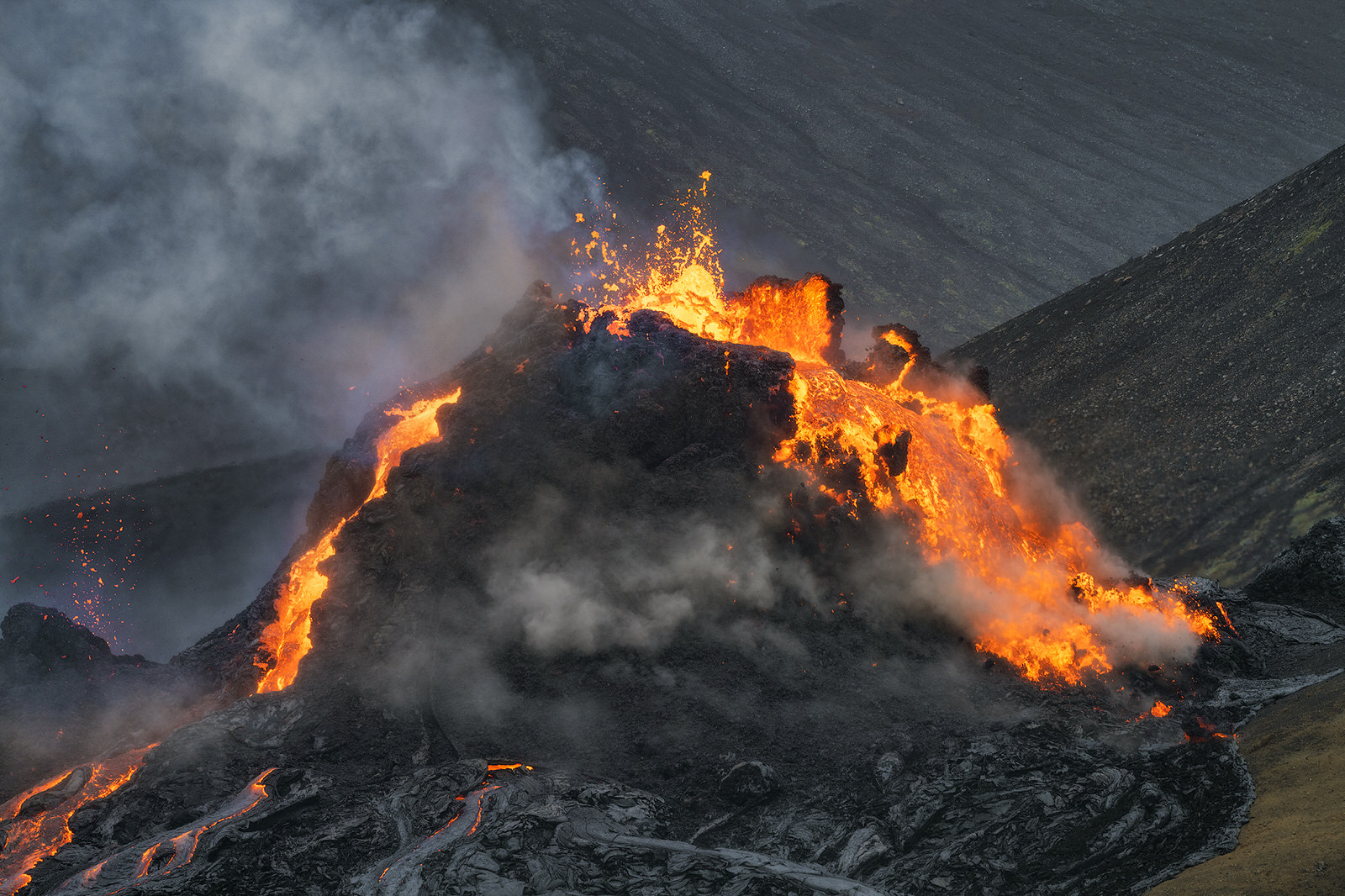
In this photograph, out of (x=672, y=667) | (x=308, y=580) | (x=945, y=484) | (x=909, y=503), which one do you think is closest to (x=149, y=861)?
(x=308, y=580)

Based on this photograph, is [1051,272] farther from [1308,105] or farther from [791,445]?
[791,445]

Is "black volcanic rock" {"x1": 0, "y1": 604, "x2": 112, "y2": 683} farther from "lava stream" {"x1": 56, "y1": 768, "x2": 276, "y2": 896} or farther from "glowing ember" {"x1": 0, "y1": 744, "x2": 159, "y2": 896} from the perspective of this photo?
"lava stream" {"x1": 56, "y1": 768, "x2": 276, "y2": 896}

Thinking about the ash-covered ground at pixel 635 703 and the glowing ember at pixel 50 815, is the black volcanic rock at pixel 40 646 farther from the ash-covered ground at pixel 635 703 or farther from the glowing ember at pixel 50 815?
the glowing ember at pixel 50 815

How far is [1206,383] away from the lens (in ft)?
86.1

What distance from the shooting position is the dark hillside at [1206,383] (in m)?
21.8

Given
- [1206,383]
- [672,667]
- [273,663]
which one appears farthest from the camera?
[1206,383]

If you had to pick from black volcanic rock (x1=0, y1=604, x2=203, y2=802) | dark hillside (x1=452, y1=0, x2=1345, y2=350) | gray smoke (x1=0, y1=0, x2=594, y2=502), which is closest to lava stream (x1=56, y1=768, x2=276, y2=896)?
black volcanic rock (x1=0, y1=604, x2=203, y2=802)

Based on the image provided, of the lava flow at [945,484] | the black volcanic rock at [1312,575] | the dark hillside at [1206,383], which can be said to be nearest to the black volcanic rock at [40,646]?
the lava flow at [945,484]

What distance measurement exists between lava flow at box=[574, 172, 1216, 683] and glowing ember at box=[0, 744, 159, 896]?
28.0 ft

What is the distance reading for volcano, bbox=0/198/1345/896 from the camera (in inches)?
372

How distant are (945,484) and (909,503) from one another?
990 millimetres

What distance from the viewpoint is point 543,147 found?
159ft

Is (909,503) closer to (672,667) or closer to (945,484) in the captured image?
(945,484)

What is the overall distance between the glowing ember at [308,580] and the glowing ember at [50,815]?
177 cm
